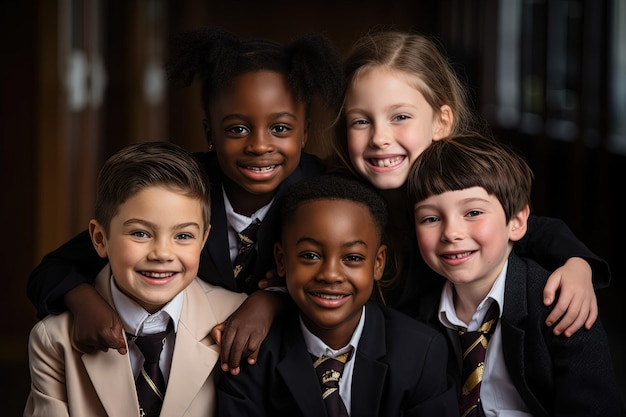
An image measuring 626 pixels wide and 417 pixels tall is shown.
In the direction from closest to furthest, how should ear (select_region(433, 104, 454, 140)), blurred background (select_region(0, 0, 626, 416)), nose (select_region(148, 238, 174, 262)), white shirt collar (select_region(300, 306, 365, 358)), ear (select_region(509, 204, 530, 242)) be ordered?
nose (select_region(148, 238, 174, 262))
white shirt collar (select_region(300, 306, 365, 358))
ear (select_region(509, 204, 530, 242))
ear (select_region(433, 104, 454, 140))
blurred background (select_region(0, 0, 626, 416))

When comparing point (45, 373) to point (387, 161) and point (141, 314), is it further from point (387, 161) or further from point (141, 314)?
point (387, 161)

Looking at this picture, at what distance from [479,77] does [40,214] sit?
218 inches

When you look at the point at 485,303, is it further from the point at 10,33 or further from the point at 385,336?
the point at 10,33

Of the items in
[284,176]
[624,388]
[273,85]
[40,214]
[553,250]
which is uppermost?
[273,85]

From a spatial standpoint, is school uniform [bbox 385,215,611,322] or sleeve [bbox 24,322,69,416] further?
school uniform [bbox 385,215,611,322]

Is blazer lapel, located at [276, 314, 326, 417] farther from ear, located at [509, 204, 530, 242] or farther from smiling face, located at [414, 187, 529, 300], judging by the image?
ear, located at [509, 204, 530, 242]

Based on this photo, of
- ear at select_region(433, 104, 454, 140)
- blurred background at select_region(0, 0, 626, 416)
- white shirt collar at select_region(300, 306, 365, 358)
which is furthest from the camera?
blurred background at select_region(0, 0, 626, 416)

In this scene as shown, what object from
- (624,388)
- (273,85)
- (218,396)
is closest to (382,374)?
(218,396)

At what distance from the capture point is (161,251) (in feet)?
5.69

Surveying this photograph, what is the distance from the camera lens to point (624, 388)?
11.0 ft

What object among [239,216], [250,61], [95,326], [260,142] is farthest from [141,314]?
[250,61]

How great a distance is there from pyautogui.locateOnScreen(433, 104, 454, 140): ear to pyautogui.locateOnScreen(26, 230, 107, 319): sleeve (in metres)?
0.98

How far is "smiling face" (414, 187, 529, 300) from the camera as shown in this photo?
1.87 meters

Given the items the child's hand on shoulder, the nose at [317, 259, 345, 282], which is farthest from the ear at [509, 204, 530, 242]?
the child's hand on shoulder
